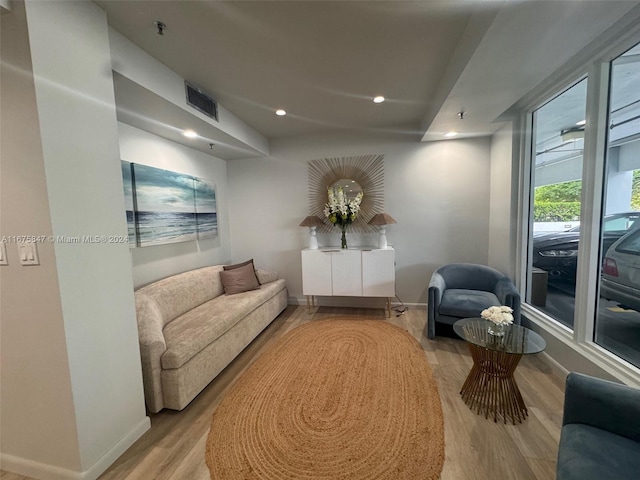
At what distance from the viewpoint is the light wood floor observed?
143 centimetres

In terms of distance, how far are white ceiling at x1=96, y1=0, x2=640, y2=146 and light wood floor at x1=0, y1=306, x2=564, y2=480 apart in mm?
2353

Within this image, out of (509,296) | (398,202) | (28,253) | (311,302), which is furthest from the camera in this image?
(311,302)

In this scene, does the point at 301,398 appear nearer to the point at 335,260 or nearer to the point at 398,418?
the point at 398,418

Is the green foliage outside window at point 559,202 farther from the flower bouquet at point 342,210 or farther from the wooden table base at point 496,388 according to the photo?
the flower bouquet at point 342,210

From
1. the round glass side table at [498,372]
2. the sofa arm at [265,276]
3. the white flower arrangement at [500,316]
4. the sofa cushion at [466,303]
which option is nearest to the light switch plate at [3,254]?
the sofa arm at [265,276]

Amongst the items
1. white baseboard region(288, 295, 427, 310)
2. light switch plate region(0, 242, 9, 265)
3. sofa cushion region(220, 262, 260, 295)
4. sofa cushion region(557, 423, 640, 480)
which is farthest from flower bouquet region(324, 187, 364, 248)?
light switch plate region(0, 242, 9, 265)

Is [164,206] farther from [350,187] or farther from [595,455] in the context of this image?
[595,455]

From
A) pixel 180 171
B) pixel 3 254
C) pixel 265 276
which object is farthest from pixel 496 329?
pixel 180 171

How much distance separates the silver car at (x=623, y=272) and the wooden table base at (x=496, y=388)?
874mm

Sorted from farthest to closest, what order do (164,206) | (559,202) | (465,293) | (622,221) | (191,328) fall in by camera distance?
(465,293) → (164,206) → (559,202) → (191,328) → (622,221)

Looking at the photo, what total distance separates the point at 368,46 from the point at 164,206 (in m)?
2.48

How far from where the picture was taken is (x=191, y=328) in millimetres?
2275

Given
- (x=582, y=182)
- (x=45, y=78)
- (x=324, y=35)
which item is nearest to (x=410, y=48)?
(x=324, y=35)

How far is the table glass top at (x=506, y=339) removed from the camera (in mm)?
1709
